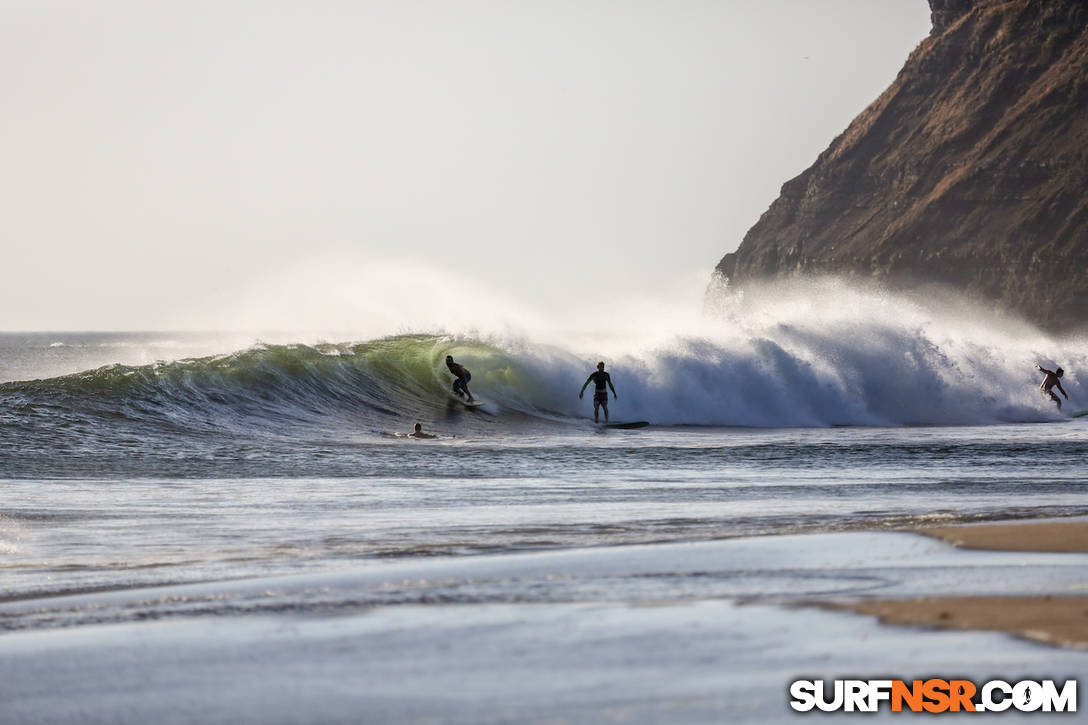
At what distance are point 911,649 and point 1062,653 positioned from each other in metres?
0.58

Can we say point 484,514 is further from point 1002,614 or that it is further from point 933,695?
point 933,695

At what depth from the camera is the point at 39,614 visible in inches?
267

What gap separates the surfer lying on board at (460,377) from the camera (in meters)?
27.6

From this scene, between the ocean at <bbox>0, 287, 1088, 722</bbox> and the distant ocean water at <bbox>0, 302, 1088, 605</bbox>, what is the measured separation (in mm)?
68

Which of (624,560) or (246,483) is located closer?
(624,560)

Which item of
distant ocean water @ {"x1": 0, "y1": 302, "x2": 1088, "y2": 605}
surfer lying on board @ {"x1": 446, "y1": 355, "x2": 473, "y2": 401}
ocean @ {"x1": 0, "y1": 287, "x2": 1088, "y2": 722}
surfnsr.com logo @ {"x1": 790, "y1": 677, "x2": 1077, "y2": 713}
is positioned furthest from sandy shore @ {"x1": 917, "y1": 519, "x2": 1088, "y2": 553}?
surfer lying on board @ {"x1": 446, "y1": 355, "x2": 473, "y2": 401}

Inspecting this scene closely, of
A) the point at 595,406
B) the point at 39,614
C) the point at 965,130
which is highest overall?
the point at 965,130

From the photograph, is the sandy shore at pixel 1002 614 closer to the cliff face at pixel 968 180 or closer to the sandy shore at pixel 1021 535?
the sandy shore at pixel 1021 535

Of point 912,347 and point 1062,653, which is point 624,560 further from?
point 912,347

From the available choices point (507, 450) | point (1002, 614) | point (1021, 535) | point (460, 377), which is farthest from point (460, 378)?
Answer: point (1002, 614)

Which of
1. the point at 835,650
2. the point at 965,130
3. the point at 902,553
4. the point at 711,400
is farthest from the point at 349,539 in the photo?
the point at 965,130

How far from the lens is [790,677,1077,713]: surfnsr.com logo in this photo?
4711 mm

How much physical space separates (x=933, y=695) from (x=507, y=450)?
46.0 feet

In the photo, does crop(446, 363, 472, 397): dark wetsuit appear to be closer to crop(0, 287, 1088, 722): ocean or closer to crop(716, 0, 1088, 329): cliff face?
crop(0, 287, 1088, 722): ocean
